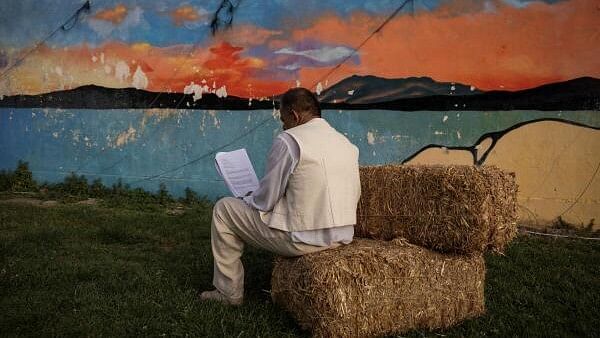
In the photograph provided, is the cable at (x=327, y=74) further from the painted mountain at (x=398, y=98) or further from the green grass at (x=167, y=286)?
the green grass at (x=167, y=286)

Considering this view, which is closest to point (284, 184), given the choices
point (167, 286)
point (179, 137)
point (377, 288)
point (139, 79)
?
point (377, 288)

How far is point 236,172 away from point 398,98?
11.7 ft

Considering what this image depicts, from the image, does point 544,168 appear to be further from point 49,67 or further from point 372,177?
Answer: point 49,67

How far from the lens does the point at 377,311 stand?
3.29m

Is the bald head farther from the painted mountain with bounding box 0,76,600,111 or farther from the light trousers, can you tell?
the painted mountain with bounding box 0,76,600,111

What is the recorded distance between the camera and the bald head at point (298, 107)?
11.8ft

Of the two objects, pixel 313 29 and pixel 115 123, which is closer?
pixel 313 29

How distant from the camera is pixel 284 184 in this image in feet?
11.3

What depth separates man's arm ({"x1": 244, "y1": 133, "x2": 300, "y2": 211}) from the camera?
3395mm

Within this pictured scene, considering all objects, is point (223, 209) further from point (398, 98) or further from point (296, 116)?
point (398, 98)

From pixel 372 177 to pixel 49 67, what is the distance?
270 inches

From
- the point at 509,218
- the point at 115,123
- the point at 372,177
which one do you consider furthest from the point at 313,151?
the point at 115,123

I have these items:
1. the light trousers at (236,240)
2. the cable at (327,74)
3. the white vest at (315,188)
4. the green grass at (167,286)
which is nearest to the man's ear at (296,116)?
the white vest at (315,188)

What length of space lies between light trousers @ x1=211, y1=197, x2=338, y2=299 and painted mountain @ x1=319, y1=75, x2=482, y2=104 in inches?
147
